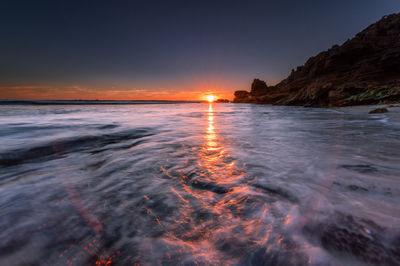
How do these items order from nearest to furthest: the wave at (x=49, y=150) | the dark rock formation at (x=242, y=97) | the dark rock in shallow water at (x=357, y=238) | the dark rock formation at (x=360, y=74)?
the dark rock in shallow water at (x=357, y=238), the wave at (x=49, y=150), the dark rock formation at (x=360, y=74), the dark rock formation at (x=242, y=97)

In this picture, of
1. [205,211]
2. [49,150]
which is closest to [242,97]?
[49,150]

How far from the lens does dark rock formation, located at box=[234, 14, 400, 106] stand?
17.3 metres

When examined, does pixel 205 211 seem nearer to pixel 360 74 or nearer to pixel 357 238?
pixel 357 238

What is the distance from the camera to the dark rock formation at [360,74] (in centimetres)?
1728

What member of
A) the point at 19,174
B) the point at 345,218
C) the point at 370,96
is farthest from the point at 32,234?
the point at 370,96

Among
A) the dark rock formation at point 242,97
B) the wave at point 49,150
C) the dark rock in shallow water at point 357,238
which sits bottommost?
the wave at point 49,150

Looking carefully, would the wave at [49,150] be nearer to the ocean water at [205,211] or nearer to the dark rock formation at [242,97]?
the ocean water at [205,211]

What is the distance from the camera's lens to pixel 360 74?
27359 mm

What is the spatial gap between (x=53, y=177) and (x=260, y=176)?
109 inches

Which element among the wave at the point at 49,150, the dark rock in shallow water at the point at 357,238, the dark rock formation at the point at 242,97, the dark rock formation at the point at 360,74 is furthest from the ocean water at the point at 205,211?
the dark rock formation at the point at 242,97

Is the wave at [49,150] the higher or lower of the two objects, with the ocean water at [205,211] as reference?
lower

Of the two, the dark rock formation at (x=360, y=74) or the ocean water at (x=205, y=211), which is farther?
the dark rock formation at (x=360, y=74)

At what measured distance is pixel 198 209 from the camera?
56.8 inches

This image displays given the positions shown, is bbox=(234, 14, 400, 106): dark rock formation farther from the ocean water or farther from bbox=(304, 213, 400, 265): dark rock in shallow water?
bbox=(304, 213, 400, 265): dark rock in shallow water
